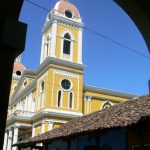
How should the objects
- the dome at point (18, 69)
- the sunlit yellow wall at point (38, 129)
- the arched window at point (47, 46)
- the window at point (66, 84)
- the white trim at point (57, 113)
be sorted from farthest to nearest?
1. the dome at point (18, 69)
2. the arched window at point (47, 46)
3. the window at point (66, 84)
4. the sunlit yellow wall at point (38, 129)
5. the white trim at point (57, 113)

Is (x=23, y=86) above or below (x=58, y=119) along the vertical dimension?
above

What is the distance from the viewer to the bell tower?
29.6 meters

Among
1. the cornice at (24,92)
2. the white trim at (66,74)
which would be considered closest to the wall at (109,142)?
the white trim at (66,74)

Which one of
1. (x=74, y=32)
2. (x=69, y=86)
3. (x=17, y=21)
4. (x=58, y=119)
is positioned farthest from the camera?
(x=74, y=32)

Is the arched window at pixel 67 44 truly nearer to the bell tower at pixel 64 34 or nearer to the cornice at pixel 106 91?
the bell tower at pixel 64 34

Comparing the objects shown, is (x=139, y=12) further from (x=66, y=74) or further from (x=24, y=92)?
(x=24, y=92)

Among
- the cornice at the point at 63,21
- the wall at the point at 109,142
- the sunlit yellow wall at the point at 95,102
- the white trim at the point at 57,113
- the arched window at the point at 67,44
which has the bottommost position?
the wall at the point at 109,142

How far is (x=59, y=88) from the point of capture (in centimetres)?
2831

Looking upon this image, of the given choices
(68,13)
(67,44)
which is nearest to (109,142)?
(67,44)

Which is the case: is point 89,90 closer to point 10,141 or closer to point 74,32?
point 74,32

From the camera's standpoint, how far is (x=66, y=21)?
30656 mm

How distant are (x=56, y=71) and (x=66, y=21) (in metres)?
5.66

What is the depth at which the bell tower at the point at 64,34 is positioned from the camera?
2959cm

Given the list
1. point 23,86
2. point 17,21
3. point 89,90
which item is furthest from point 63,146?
point 23,86
